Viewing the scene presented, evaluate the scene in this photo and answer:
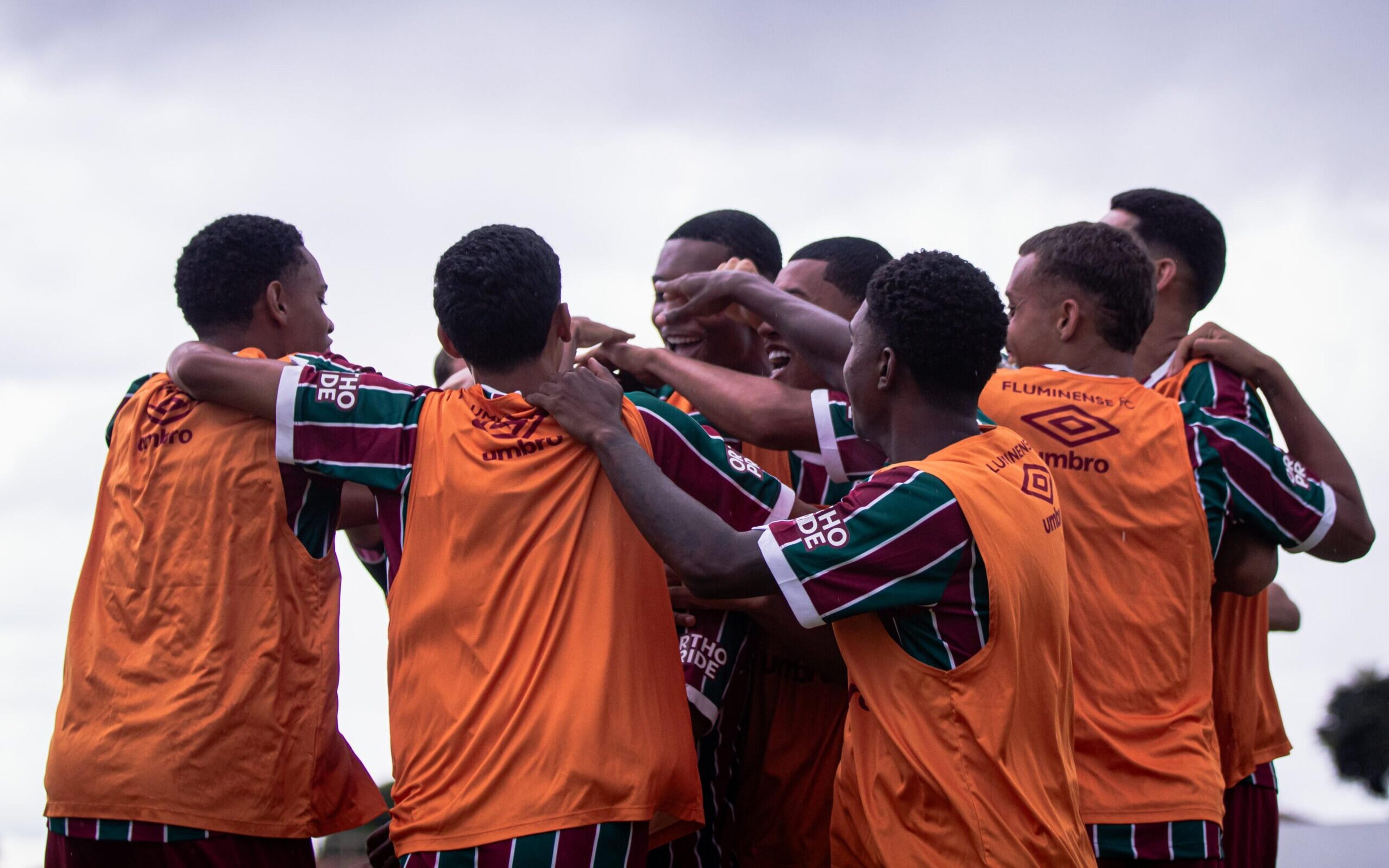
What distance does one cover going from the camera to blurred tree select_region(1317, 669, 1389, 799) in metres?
13.5

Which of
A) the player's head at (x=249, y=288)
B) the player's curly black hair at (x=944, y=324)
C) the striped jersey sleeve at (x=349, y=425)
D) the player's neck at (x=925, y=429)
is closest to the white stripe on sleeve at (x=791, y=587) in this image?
the player's neck at (x=925, y=429)

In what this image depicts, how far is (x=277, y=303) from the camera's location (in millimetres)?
3811

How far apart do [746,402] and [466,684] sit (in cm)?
126

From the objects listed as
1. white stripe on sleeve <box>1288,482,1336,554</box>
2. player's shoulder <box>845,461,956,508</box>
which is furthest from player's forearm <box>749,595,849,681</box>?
white stripe on sleeve <box>1288,482,1336,554</box>

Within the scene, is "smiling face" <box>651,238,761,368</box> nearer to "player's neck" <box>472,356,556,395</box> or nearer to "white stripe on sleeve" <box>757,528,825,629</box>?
"player's neck" <box>472,356,556,395</box>

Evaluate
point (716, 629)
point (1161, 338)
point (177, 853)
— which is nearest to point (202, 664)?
point (177, 853)

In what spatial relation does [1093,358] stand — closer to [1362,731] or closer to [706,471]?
[706,471]

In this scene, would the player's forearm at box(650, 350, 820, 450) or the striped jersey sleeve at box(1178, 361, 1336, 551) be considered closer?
the player's forearm at box(650, 350, 820, 450)

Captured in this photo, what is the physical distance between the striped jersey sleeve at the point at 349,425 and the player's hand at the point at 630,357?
33.5 inches

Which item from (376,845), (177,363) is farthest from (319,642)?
(177,363)

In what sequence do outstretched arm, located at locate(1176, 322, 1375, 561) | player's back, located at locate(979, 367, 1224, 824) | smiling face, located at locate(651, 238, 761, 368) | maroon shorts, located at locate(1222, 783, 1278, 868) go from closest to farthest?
player's back, located at locate(979, 367, 1224, 824) < outstretched arm, located at locate(1176, 322, 1375, 561) < maroon shorts, located at locate(1222, 783, 1278, 868) < smiling face, located at locate(651, 238, 761, 368)

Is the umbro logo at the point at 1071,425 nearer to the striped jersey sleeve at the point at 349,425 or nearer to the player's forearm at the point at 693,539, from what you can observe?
the player's forearm at the point at 693,539

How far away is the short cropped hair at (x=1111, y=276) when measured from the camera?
153 inches

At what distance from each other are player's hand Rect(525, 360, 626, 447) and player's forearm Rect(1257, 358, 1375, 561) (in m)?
2.36
